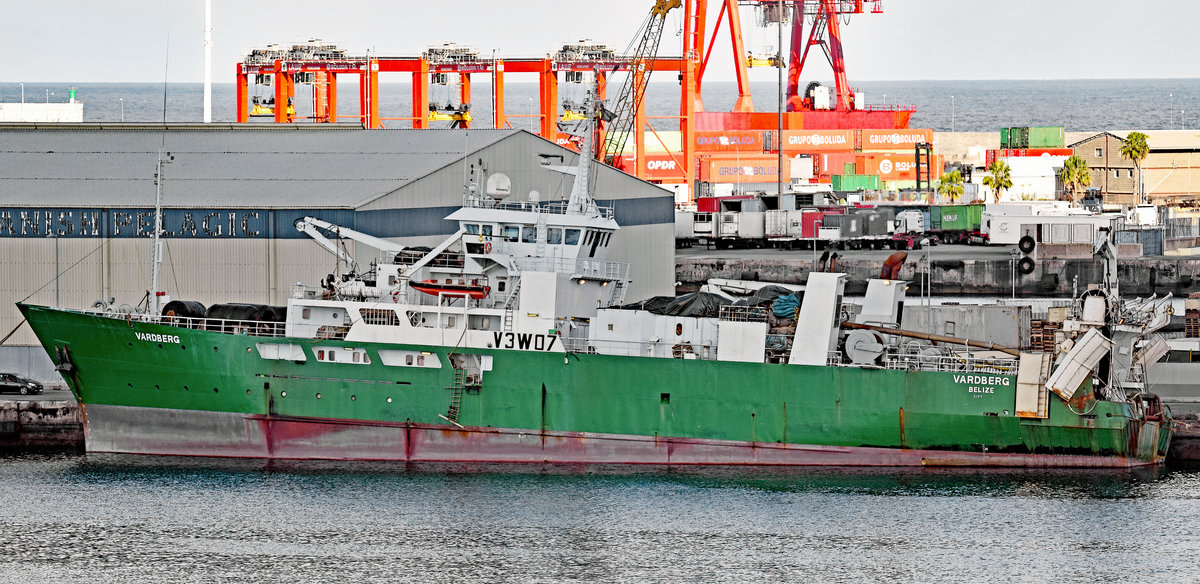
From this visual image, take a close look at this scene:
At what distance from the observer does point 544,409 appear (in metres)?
39.2

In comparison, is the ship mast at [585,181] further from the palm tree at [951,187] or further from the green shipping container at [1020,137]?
the green shipping container at [1020,137]

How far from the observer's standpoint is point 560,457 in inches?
1553

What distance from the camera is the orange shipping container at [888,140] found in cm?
10625

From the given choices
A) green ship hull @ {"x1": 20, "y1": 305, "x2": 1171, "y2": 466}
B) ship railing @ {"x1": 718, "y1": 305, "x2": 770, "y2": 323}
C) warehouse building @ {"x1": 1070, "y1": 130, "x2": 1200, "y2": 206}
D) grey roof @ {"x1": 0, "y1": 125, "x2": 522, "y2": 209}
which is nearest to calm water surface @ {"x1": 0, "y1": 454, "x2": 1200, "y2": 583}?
green ship hull @ {"x1": 20, "y1": 305, "x2": 1171, "y2": 466}

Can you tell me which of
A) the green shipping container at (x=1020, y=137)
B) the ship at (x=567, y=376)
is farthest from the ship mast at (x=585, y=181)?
the green shipping container at (x=1020, y=137)

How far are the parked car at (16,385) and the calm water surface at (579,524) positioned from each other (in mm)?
4086

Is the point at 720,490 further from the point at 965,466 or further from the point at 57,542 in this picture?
the point at 57,542

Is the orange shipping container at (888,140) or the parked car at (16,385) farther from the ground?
the orange shipping container at (888,140)

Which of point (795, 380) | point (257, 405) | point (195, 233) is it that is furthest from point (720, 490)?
point (195, 233)

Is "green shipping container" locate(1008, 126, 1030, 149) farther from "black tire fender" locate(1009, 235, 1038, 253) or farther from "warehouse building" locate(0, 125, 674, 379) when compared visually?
"warehouse building" locate(0, 125, 674, 379)

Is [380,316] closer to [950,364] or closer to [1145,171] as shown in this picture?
[950,364]

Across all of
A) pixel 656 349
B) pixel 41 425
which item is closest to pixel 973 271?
pixel 656 349

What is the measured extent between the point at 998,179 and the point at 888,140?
21950mm

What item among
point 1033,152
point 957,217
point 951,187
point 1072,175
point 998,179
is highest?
point 1033,152
